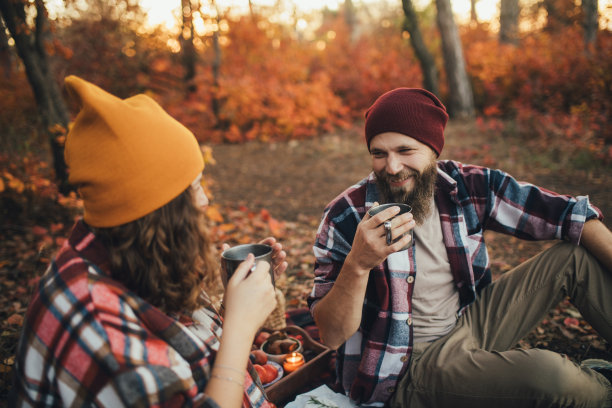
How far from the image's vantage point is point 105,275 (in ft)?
4.59

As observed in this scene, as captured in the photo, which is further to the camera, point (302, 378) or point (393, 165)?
point (302, 378)

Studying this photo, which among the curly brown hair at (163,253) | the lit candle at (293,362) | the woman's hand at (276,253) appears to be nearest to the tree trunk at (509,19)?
the lit candle at (293,362)

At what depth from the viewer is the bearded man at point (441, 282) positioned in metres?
1.96

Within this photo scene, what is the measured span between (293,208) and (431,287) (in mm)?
4631

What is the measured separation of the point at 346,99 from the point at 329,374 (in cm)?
1262

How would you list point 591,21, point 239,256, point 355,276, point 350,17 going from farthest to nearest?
point 350,17
point 591,21
point 355,276
point 239,256

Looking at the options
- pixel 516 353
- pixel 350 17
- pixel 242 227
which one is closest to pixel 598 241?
pixel 516 353

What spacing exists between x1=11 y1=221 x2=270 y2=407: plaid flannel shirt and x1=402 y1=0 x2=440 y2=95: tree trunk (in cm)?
1176

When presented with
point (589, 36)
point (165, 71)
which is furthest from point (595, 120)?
point (165, 71)

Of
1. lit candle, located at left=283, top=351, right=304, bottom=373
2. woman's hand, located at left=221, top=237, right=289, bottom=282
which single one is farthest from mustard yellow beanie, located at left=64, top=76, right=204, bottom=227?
lit candle, located at left=283, top=351, right=304, bottom=373

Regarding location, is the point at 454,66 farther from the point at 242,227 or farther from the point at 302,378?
the point at 302,378

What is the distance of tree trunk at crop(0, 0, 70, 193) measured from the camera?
17.2 feet

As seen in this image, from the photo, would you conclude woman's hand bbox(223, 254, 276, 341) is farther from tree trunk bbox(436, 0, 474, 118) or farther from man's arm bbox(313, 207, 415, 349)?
tree trunk bbox(436, 0, 474, 118)

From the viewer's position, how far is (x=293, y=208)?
684 cm
